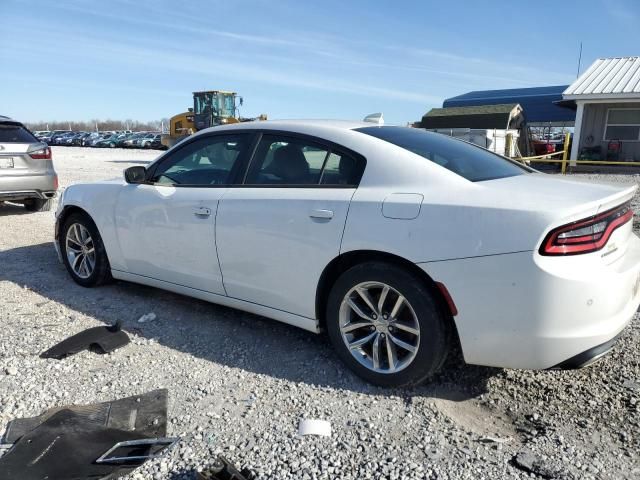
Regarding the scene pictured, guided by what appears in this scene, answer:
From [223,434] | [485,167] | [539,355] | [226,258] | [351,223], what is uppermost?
[485,167]

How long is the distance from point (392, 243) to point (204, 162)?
1852 mm

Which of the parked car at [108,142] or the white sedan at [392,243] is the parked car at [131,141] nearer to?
the parked car at [108,142]

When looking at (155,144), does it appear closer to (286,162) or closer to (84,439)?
(286,162)

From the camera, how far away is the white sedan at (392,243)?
98.6 inches

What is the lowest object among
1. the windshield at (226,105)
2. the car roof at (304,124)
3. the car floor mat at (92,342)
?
the car floor mat at (92,342)

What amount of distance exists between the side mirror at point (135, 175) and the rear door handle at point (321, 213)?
1864 mm

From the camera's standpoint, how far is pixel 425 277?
280 cm

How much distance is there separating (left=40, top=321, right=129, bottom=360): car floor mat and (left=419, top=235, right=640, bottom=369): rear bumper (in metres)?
2.28

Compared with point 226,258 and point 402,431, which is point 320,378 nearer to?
point 402,431

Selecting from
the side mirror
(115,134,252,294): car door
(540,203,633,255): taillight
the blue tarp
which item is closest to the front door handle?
(115,134,252,294): car door

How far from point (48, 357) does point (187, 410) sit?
1.26 meters

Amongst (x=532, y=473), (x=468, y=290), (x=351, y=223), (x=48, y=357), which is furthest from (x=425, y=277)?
(x=48, y=357)

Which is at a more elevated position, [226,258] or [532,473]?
[226,258]

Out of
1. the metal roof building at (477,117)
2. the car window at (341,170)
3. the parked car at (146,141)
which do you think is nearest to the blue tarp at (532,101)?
the metal roof building at (477,117)
